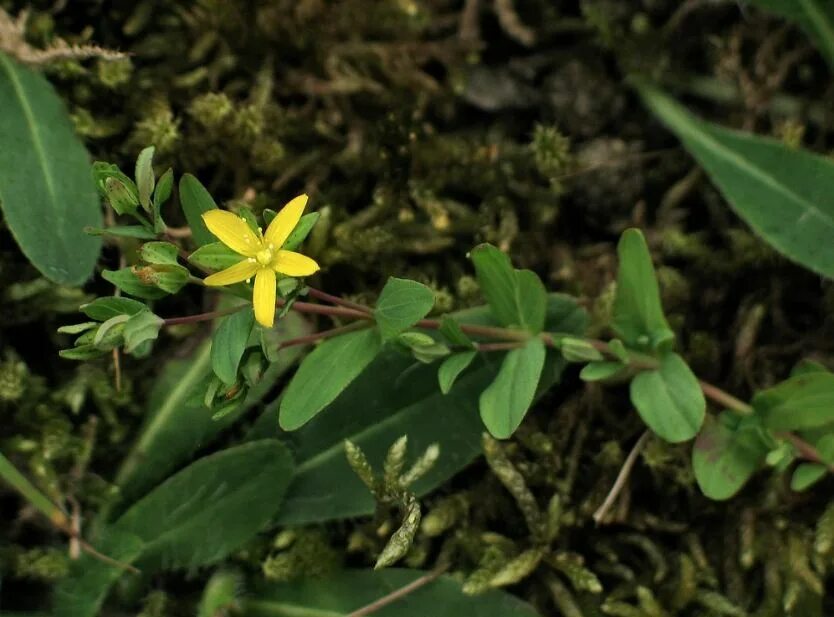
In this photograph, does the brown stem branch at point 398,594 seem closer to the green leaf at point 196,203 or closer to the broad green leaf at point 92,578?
the broad green leaf at point 92,578

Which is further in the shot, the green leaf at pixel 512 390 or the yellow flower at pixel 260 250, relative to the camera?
the green leaf at pixel 512 390

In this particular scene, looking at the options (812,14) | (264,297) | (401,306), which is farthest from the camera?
(812,14)

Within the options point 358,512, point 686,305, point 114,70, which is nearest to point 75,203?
point 114,70

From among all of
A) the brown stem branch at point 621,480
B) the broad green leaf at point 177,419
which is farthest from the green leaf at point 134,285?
the brown stem branch at point 621,480

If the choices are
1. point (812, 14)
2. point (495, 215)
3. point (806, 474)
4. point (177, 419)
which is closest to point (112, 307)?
point (177, 419)

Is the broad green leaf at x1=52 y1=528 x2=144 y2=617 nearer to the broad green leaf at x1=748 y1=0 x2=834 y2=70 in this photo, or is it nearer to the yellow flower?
the yellow flower

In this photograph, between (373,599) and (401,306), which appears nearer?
(401,306)

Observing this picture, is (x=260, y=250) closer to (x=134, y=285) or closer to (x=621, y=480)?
(x=134, y=285)
